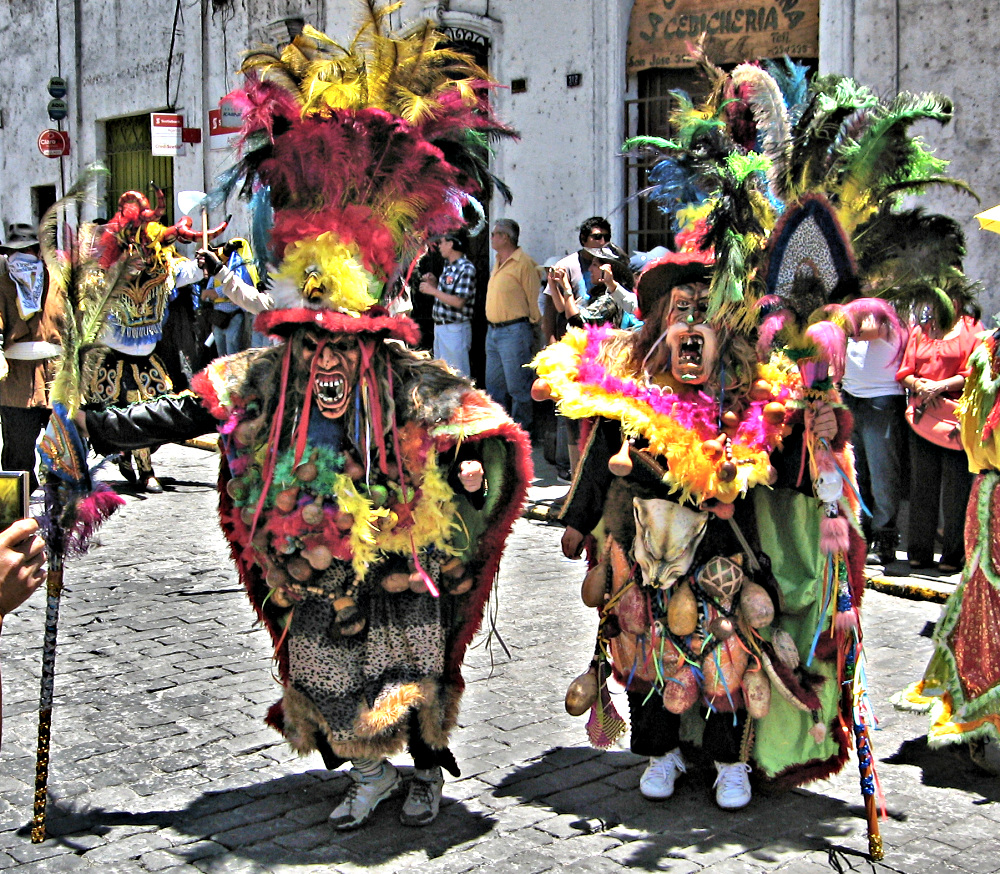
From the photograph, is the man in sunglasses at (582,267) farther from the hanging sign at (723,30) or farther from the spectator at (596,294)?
the hanging sign at (723,30)

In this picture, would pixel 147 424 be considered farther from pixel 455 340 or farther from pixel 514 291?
pixel 455 340

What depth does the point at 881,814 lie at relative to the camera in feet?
13.5

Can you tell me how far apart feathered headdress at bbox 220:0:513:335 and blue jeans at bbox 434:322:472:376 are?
699cm

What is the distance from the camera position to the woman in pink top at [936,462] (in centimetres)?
729

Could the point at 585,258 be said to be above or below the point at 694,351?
above

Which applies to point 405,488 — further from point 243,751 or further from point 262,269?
point 243,751

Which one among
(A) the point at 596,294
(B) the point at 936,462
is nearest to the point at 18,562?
(B) the point at 936,462

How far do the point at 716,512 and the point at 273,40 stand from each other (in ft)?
41.7

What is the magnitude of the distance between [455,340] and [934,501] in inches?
197

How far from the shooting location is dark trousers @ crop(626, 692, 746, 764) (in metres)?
4.22

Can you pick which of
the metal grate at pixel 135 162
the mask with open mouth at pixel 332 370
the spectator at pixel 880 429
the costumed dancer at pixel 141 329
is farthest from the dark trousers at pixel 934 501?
the metal grate at pixel 135 162

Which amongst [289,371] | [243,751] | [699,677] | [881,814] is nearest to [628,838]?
[699,677]

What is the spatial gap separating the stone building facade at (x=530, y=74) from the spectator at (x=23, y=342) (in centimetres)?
305

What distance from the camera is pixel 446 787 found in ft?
14.5
